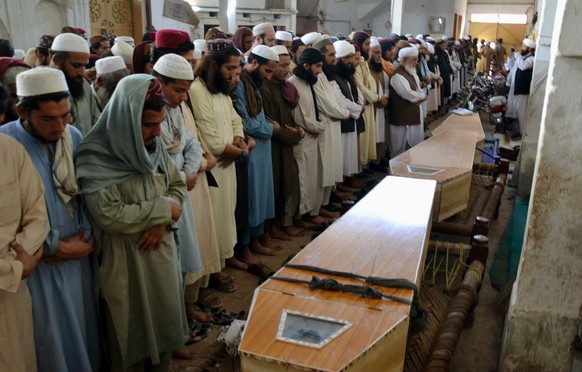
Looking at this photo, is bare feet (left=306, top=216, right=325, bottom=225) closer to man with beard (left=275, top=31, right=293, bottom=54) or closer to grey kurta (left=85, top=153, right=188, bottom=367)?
man with beard (left=275, top=31, right=293, bottom=54)

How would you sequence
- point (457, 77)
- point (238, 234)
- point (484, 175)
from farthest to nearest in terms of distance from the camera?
point (457, 77) < point (484, 175) < point (238, 234)

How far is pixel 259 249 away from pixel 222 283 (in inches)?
30.1

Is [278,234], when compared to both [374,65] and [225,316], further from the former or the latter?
[374,65]

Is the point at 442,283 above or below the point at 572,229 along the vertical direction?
below

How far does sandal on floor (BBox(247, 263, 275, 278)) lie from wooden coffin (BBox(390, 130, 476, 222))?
1.44 meters

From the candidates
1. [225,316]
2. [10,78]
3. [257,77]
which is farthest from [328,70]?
[10,78]

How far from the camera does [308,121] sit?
17.0 ft

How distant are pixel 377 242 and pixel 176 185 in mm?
1166

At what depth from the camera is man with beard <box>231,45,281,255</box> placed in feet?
14.3

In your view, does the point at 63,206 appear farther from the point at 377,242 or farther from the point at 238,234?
the point at 238,234

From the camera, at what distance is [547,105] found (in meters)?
2.75

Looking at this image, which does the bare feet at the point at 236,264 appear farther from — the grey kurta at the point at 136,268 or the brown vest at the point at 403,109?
the brown vest at the point at 403,109

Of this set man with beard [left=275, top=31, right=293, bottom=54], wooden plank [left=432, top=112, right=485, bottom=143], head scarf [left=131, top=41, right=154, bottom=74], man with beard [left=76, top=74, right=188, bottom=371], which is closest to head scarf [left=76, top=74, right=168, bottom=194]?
man with beard [left=76, top=74, right=188, bottom=371]

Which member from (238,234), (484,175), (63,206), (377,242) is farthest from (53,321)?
(484,175)
